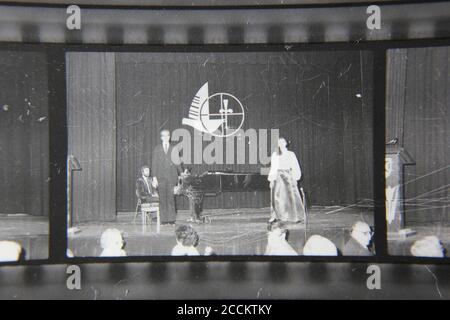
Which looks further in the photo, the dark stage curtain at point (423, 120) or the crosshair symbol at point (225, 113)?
the crosshair symbol at point (225, 113)

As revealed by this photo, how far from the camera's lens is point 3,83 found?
3.47 m

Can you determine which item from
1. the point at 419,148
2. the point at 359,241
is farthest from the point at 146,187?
the point at 419,148

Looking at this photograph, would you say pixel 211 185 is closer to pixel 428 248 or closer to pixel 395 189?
pixel 395 189

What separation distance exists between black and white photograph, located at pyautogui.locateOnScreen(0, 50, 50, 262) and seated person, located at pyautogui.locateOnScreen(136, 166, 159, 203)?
1.75 feet

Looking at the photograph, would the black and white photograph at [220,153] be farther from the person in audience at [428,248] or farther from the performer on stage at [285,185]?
the person in audience at [428,248]

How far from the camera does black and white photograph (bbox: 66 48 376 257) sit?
3514 millimetres

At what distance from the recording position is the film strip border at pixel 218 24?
3432mm

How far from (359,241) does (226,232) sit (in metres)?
0.78

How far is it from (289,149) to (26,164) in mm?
1528

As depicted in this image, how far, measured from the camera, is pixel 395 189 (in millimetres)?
3492

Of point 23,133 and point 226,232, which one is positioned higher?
point 23,133

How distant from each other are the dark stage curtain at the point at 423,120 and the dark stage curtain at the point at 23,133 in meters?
2.00

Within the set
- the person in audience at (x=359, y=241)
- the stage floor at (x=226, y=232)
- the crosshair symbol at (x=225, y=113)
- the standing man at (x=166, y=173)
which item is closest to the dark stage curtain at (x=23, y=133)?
the stage floor at (x=226, y=232)

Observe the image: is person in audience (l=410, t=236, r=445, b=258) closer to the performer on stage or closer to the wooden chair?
the performer on stage
